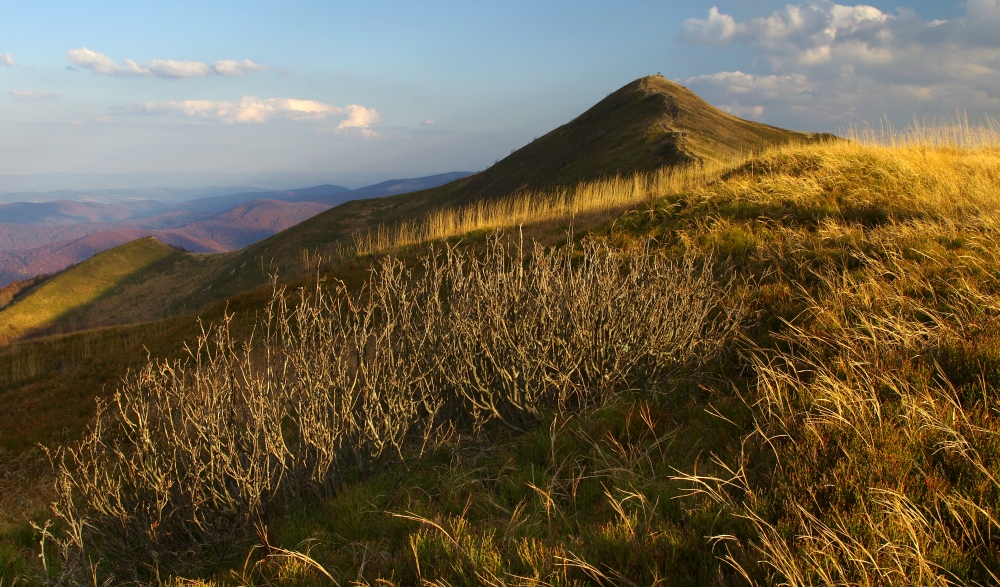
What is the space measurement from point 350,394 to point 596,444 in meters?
1.81

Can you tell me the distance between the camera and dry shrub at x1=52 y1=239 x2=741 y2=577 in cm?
346

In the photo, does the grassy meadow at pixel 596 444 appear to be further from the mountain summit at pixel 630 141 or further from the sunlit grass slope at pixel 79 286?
the sunlit grass slope at pixel 79 286

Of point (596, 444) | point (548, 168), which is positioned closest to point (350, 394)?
point (596, 444)

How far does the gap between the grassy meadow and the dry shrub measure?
3 cm

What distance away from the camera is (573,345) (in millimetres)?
4492

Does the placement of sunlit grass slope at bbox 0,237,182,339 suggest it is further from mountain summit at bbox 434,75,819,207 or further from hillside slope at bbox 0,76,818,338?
mountain summit at bbox 434,75,819,207

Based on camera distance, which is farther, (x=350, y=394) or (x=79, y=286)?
(x=79, y=286)

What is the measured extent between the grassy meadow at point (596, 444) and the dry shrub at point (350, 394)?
3 cm

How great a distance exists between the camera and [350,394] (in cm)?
397

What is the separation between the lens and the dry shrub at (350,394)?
11.3 ft

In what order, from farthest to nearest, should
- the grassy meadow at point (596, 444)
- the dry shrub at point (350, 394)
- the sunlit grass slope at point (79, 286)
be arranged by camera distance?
1. the sunlit grass slope at point (79, 286)
2. the dry shrub at point (350, 394)
3. the grassy meadow at point (596, 444)

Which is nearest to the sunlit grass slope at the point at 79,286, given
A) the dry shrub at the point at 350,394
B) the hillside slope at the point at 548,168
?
the hillside slope at the point at 548,168

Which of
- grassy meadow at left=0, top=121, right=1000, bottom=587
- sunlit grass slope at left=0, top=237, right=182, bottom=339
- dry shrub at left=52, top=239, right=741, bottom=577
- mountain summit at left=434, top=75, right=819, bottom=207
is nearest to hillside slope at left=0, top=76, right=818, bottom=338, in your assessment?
mountain summit at left=434, top=75, right=819, bottom=207

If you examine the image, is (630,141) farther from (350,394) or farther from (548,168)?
(350,394)
